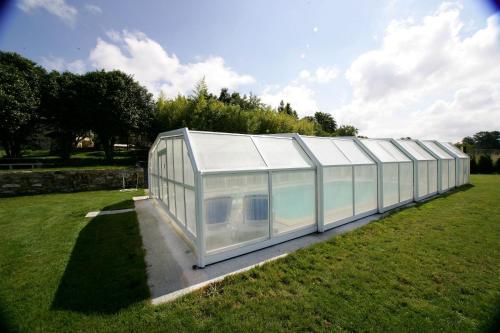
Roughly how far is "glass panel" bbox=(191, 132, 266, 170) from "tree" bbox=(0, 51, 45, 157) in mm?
19577

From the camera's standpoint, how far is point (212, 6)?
7.55 metres

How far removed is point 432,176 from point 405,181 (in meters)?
3.28

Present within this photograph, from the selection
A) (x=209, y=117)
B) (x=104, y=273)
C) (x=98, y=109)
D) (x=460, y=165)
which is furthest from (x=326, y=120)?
(x=104, y=273)

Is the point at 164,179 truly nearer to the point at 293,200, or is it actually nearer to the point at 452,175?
the point at 293,200

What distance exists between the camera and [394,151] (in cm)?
1029

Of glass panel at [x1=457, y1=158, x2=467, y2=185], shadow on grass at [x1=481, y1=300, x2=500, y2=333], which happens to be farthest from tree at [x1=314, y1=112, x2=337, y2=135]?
shadow on grass at [x1=481, y1=300, x2=500, y2=333]

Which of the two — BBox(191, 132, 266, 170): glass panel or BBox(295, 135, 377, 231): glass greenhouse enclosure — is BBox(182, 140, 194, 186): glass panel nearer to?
BBox(191, 132, 266, 170): glass panel

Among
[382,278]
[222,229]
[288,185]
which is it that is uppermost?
[288,185]

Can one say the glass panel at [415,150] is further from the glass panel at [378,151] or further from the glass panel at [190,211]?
the glass panel at [190,211]

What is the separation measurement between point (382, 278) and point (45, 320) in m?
5.58

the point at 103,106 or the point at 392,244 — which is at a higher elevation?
the point at 103,106

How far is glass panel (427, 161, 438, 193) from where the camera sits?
11.4 m

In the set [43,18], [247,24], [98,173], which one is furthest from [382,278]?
[98,173]

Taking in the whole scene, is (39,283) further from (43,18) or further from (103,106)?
(103,106)
